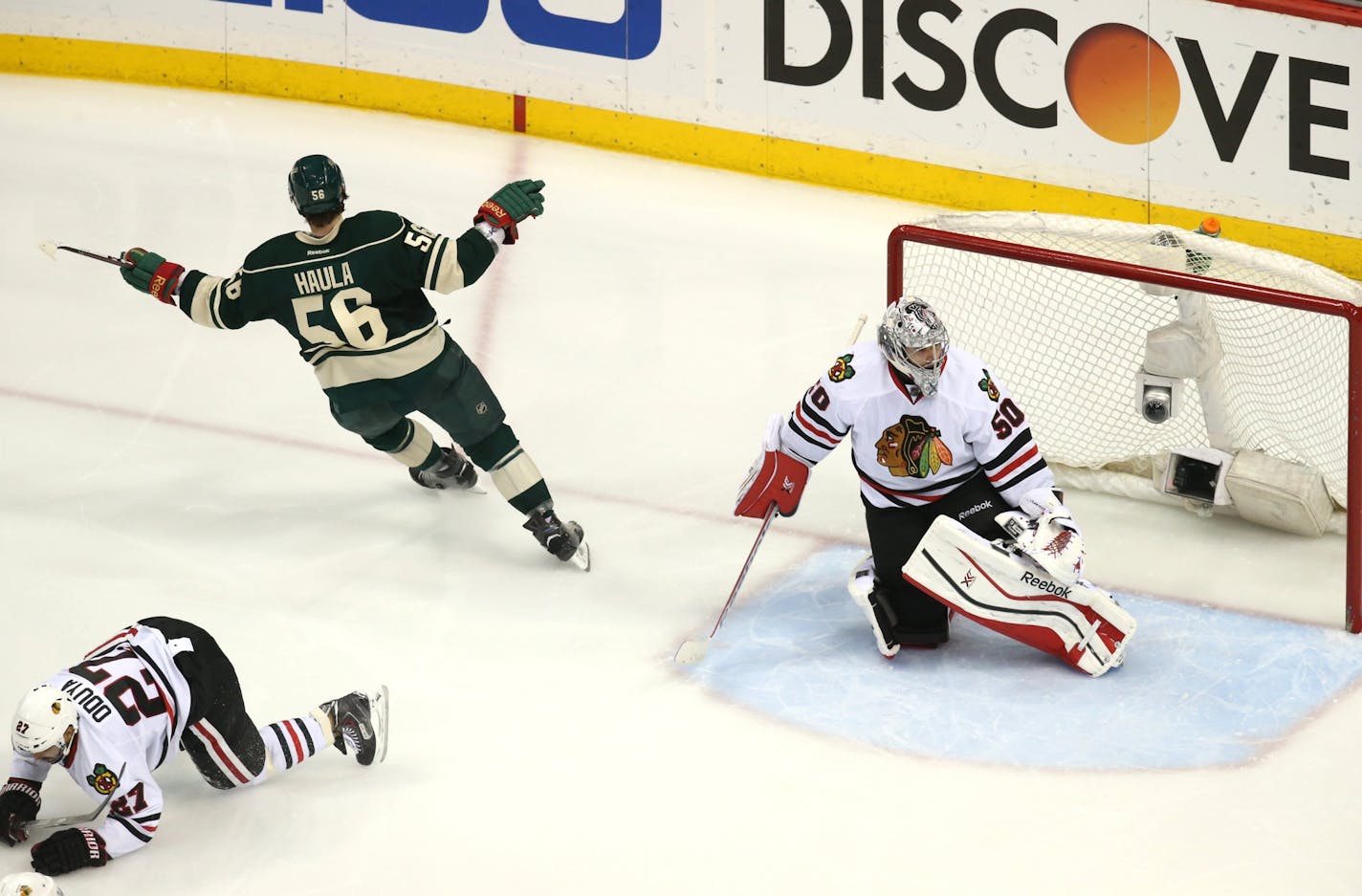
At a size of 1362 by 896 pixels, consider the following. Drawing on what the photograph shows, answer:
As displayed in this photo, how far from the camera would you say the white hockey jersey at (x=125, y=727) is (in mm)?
4176

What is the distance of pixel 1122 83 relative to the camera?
24.1 ft

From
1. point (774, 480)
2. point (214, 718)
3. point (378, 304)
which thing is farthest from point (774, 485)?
point (214, 718)

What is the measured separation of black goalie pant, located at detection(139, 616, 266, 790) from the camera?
4379mm

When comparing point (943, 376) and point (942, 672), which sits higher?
point (943, 376)

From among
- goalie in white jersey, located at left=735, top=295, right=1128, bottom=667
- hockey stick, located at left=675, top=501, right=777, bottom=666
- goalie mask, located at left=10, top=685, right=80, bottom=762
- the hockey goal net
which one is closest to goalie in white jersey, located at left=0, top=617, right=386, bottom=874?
goalie mask, located at left=10, top=685, right=80, bottom=762

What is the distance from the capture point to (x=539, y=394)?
21.8ft

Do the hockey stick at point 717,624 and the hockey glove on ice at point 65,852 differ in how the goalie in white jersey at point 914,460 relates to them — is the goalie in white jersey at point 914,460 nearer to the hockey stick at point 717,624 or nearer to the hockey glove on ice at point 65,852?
the hockey stick at point 717,624

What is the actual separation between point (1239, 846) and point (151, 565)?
2.91m

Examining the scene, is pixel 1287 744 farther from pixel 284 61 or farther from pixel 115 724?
pixel 284 61

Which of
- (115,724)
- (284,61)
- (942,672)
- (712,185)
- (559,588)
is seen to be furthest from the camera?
(284,61)

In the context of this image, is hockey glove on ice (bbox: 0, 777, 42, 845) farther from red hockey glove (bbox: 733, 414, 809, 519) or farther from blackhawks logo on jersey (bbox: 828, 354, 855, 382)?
blackhawks logo on jersey (bbox: 828, 354, 855, 382)

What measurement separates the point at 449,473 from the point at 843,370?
1.50m

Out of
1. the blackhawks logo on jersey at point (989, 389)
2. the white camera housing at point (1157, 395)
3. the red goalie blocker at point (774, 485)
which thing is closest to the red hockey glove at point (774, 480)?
the red goalie blocker at point (774, 485)

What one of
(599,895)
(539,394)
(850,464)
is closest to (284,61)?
(539,394)
